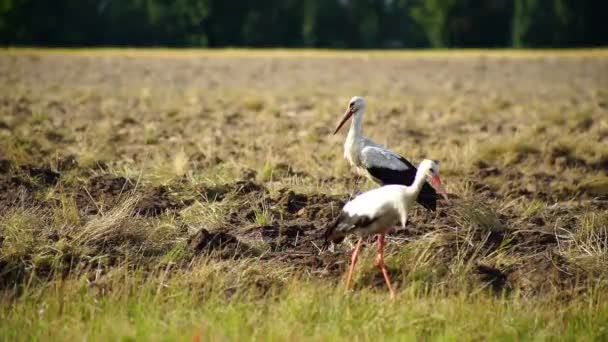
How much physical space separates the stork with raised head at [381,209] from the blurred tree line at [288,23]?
2485 inches

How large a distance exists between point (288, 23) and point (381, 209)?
221 ft

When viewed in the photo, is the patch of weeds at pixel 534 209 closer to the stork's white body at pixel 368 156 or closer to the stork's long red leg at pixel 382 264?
the stork's white body at pixel 368 156

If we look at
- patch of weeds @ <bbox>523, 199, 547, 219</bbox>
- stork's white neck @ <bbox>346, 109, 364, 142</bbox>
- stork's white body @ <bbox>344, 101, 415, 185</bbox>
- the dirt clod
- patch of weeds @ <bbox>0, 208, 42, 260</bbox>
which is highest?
stork's white neck @ <bbox>346, 109, 364, 142</bbox>

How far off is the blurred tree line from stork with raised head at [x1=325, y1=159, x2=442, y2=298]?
63.1m

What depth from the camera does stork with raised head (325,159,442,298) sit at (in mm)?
5570

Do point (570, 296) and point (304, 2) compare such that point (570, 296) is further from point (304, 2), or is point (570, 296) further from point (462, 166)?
point (304, 2)

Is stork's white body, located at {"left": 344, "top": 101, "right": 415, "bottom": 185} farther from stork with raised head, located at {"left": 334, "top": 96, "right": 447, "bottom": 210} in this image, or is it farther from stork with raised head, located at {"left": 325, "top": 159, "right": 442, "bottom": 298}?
stork with raised head, located at {"left": 325, "top": 159, "right": 442, "bottom": 298}

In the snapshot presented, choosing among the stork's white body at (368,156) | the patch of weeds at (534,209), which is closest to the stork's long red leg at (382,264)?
the stork's white body at (368,156)

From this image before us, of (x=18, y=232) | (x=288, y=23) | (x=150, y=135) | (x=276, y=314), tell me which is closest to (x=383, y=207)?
(x=276, y=314)

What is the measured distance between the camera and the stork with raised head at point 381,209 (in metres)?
5.57

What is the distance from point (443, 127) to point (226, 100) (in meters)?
7.36

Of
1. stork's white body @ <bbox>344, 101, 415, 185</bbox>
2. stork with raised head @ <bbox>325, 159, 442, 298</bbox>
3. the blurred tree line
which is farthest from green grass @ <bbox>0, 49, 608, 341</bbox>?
the blurred tree line

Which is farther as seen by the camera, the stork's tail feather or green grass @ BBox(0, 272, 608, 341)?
the stork's tail feather

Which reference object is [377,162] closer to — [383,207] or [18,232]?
[383,207]
